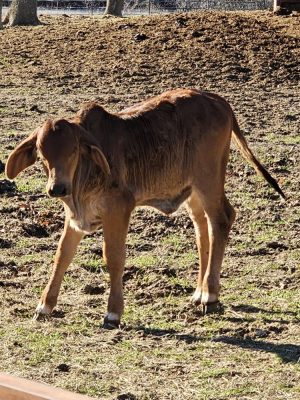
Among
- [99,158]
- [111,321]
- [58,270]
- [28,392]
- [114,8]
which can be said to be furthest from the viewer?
[114,8]

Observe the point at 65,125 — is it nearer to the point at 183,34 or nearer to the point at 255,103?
the point at 255,103

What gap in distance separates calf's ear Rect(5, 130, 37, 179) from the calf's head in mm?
24

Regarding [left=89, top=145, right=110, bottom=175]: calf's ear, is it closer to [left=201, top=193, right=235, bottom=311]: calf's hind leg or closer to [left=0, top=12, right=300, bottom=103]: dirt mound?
[left=201, top=193, right=235, bottom=311]: calf's hind leg

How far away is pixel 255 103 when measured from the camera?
51.4ft

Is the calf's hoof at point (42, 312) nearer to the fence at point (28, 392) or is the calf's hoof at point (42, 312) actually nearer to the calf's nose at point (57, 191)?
the calf's nose at point (57, 191)

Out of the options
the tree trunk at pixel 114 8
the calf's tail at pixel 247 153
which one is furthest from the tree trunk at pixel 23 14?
the calf's tail at pixel 247 153

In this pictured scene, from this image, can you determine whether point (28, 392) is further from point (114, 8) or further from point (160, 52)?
point (114, 8)

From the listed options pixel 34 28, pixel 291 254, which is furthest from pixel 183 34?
pixel 291 254

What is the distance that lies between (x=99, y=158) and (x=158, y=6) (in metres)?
35.4

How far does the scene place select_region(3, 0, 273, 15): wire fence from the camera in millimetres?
39981

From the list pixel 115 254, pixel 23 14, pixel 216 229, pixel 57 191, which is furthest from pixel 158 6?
pixel 57 191

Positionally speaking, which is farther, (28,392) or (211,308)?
(211,308)

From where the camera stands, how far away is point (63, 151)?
278 inches

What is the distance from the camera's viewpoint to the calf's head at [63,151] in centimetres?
697
